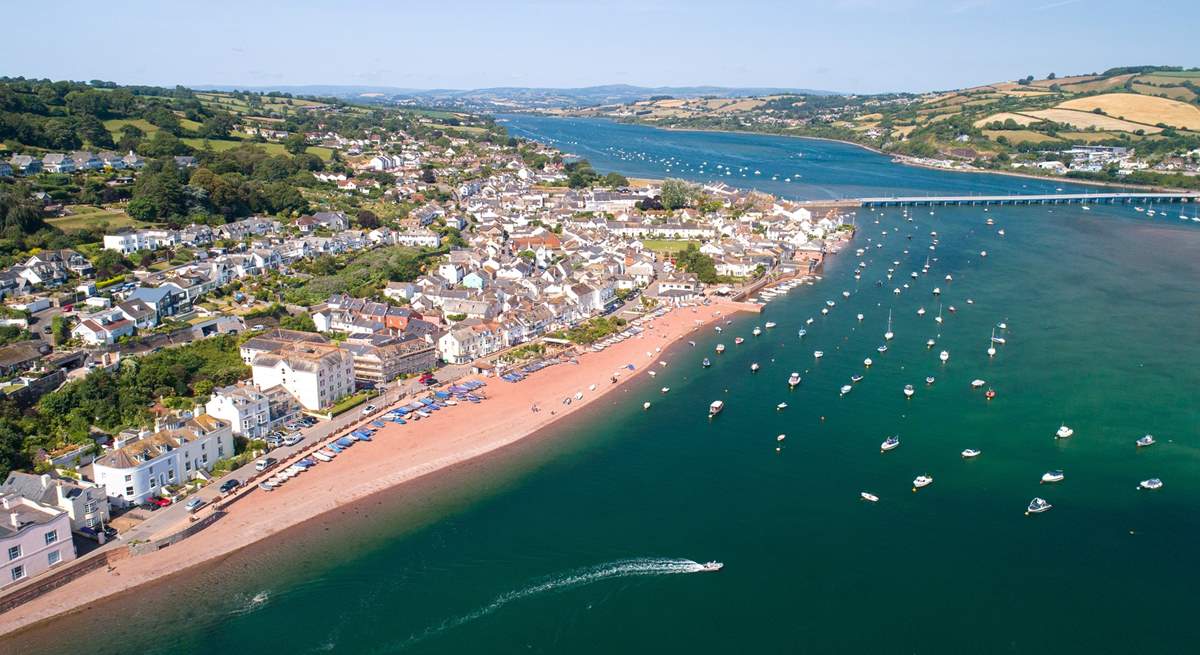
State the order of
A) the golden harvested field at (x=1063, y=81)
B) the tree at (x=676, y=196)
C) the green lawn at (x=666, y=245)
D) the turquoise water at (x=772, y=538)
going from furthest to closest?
1. the golden harvested field at (x=1063, y=81)
2. the tree at (x=676, y=196)
3. the green lawn at (x=666, y=245)
4. the turquoise water at (x=772, y=538)

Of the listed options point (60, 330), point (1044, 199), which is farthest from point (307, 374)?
point (1044, 199)

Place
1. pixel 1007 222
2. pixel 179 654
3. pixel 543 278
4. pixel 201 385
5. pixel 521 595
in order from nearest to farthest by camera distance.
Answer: pixel 179 654, pixel 521 595, pixel 201 385, pixel 543 278, pixel 1007 222

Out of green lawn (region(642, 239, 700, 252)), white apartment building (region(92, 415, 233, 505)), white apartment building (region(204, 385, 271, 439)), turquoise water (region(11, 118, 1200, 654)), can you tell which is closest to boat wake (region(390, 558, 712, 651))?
turquoise water (region(11, 118, 1200, 654))

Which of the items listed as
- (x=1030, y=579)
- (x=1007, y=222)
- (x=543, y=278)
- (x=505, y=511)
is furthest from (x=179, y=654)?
(x=1007, y=222)

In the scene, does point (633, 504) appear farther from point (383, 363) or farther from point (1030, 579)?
point (383, 363)

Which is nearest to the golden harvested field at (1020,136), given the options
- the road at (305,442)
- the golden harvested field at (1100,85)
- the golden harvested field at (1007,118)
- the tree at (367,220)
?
the golden harvested field at (1007,118)

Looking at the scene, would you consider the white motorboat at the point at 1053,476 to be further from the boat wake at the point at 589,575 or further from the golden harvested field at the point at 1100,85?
the golden harvested field at the point at 1100,85
